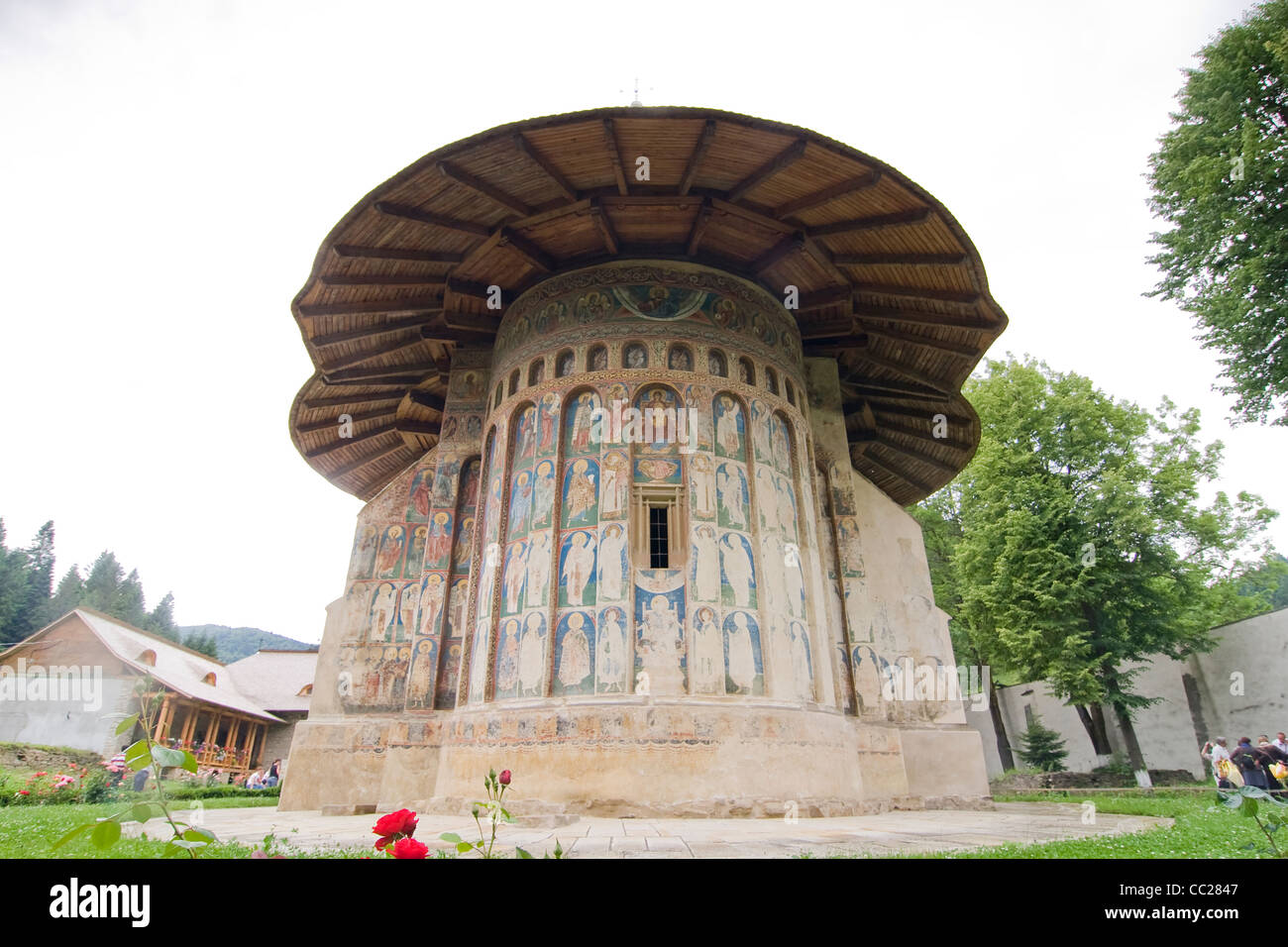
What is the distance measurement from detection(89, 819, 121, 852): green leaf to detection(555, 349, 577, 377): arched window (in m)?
10.8

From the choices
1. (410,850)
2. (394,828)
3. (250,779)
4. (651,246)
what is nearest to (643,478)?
(651,246)

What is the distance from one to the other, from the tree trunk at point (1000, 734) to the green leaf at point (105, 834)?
95.3 feet

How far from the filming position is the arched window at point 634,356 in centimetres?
1195

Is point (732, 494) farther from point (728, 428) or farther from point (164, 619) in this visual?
point (164, 619)

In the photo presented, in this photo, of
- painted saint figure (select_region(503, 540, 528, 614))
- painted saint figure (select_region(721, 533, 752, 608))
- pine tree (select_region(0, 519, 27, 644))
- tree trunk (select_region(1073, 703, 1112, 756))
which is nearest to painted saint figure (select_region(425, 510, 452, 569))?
painted saint figure (select_region(503, 540, 528, 614))

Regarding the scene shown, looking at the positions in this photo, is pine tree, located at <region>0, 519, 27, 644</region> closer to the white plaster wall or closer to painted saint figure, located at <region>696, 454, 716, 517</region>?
the white plaster wall

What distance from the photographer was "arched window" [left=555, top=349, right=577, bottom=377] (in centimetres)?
1231

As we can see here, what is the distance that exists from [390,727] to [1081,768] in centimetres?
2513

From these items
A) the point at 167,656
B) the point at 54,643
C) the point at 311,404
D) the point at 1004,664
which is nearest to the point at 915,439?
the point at 1004,664

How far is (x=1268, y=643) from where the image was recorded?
808 inches

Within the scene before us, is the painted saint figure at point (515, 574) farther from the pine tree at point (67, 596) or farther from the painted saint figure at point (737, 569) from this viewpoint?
the pine tree at point (67, 596)

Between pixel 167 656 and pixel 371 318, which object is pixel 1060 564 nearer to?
pixel 371 318

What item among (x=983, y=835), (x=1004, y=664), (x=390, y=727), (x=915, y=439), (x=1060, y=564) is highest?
(x=915, y=439)

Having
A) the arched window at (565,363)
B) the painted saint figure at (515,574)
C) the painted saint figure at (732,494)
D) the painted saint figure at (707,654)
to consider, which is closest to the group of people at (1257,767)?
the painted saint figure at (707,654)
